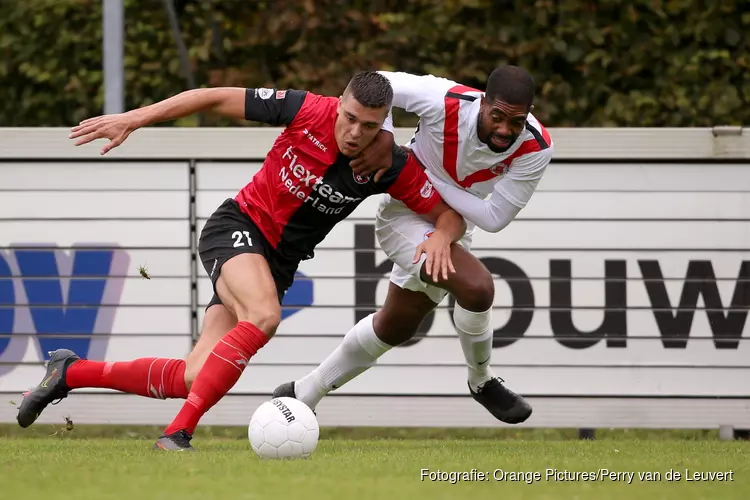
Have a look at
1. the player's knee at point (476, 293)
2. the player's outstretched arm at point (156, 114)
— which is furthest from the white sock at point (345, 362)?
the player's outstretched arm at point (156, 114)

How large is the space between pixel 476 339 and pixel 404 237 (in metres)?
0.64

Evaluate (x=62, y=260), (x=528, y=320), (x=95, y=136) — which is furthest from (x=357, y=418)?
(x=95, y=136)

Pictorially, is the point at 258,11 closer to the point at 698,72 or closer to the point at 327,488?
the point at 698,72

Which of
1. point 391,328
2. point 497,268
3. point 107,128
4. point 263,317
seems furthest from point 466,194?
point 107,128

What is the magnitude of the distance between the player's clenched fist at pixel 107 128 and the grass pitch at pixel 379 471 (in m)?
1.37

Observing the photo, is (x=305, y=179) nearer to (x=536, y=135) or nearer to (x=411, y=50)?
(x=536, y=135)

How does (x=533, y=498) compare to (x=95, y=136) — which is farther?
(x=95, y=136)

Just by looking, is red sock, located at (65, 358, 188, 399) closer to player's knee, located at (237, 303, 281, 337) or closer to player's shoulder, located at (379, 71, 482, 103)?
player's knee, located at (237, 303, 281, 337)

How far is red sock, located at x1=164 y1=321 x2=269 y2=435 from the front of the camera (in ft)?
17.6

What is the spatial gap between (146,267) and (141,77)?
7.86ft

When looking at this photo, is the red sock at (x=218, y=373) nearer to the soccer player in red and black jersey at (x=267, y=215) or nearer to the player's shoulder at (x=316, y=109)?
the soccer player in red and black jersey at (x=267, y=215)

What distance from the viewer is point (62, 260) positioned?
7.62 m

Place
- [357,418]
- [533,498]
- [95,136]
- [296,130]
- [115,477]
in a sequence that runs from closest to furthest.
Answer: [533,498] → [115,477] → [95,136] → [296,130] → [357,418]

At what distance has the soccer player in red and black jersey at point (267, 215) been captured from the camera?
5484mm
